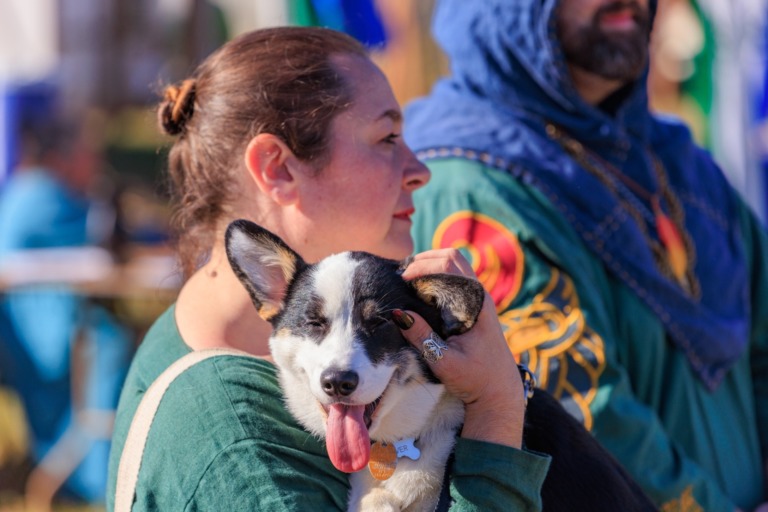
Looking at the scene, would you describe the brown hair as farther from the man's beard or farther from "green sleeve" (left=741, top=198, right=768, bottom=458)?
"green sleeve" (left=741, top=198, right=768, bottom=458)

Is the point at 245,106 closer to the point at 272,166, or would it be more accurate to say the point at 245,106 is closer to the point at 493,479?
the point at 272,166

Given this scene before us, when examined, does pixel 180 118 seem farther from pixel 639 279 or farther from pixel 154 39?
pixel 154 39

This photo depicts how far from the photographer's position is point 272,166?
207 centimetres

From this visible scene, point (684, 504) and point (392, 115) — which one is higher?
point (392, 115)

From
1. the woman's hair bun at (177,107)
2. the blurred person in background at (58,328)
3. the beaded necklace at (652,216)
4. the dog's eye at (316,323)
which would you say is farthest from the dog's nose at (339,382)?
the blurred person in background at (58,328)

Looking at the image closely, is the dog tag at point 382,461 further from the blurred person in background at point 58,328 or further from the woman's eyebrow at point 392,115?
the blurred person in background at point 58,328

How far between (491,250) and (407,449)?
933 millimetres

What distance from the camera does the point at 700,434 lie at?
110 inches

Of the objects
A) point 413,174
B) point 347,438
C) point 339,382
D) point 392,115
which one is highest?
point 392,115

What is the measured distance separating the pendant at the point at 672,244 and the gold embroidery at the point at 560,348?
1.57 feet

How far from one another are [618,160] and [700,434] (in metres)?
0.84

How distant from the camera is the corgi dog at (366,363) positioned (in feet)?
5.47

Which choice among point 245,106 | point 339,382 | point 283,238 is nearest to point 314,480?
point 339,382

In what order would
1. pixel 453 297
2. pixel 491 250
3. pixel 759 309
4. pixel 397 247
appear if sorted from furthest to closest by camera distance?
pixel 759 309
pixel 491 250
pixel 397 247
pixel 453 297
